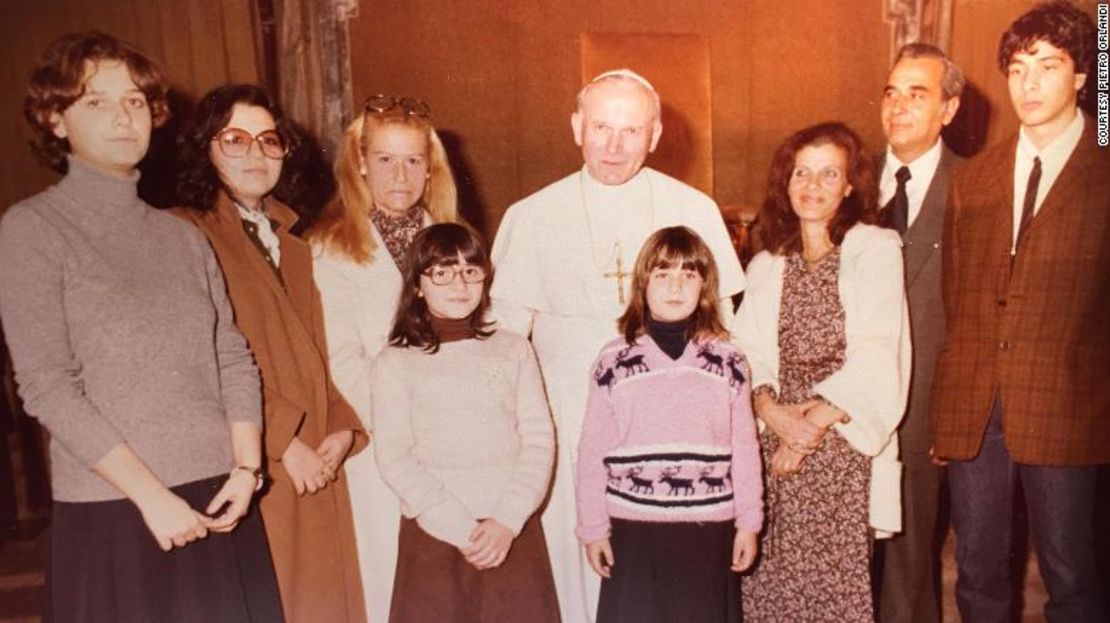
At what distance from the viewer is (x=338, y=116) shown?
13.6 feet

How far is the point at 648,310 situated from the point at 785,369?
51 cm

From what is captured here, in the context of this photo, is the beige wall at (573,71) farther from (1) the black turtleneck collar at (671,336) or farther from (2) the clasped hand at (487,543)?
(2) the clasped hand at (487,543)

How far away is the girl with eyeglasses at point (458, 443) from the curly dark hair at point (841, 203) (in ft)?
3.08

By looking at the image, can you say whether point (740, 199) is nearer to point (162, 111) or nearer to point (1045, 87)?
point (1045, 87)

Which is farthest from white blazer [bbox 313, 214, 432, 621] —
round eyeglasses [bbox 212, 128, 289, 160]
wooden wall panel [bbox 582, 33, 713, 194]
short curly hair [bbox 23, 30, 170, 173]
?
wooden wall panel [bbox 582, 33, 713, 194]

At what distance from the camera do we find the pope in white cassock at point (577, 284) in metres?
2.81

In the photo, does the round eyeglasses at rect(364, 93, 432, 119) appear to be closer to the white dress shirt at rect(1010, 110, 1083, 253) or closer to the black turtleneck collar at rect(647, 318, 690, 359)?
the black turtleneck collar at rect(647, 318, 690, 359)

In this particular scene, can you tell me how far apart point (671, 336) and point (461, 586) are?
3.17ft

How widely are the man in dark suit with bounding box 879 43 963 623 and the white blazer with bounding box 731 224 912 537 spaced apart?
124mm

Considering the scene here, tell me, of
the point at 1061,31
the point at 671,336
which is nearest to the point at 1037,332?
the point at 1061,31

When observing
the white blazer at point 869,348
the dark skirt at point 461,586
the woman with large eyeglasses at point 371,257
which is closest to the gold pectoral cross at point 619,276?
the white blazer at point 869,348

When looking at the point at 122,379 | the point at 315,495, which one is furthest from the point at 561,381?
the point at 122,379

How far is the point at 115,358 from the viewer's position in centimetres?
194

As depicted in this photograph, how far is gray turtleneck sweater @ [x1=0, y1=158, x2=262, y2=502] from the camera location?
1.84m
